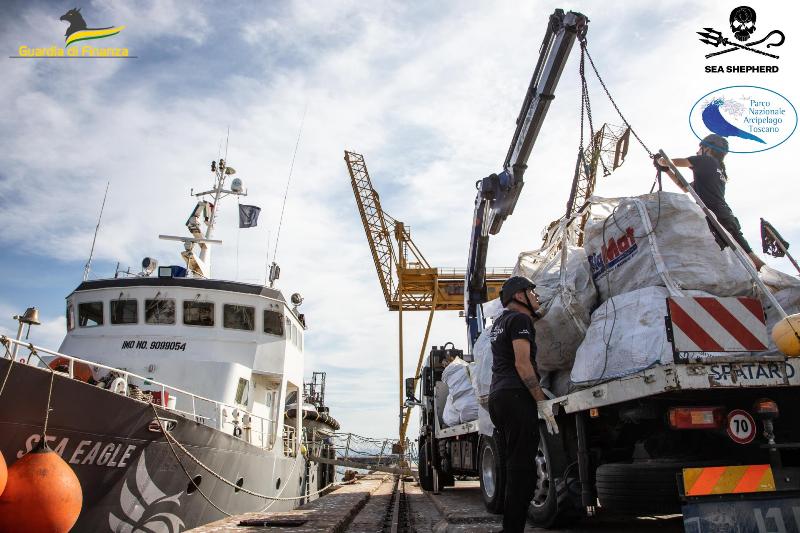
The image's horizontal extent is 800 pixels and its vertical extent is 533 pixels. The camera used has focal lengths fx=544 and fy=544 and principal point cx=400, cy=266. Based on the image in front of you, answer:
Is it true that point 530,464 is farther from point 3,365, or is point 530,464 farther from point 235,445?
point 235,445

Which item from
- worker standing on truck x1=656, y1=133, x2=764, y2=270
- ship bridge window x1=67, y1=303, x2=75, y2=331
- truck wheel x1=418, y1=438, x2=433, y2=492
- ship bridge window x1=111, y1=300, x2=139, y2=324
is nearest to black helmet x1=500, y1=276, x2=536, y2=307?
worker standing on truck x1=656, y1=133, x2=764, y2=270

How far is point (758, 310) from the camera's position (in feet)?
11.9

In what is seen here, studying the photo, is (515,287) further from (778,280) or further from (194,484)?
(194,484)

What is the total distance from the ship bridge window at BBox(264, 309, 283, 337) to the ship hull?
3198mm

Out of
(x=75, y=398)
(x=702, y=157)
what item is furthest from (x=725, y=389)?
(x=75, y=398)

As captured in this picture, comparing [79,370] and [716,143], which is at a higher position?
[716,143]

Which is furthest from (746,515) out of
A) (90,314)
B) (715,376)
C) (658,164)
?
(90,314)

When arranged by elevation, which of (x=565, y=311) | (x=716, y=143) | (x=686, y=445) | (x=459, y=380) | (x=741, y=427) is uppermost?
(x=716, y=143)

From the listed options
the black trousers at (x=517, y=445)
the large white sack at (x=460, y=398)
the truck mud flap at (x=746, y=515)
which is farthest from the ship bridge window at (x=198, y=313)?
the truck mud flap at (x=746, y=515)

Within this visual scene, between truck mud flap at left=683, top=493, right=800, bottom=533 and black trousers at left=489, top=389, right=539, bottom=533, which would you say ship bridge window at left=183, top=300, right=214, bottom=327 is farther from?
truck mud flap at left=683, top=493, right=800, bottom=533

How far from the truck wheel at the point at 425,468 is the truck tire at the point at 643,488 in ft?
26.9

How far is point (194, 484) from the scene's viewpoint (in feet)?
21.4

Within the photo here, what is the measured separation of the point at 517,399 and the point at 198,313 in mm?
7726

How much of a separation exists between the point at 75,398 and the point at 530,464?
153 inches
